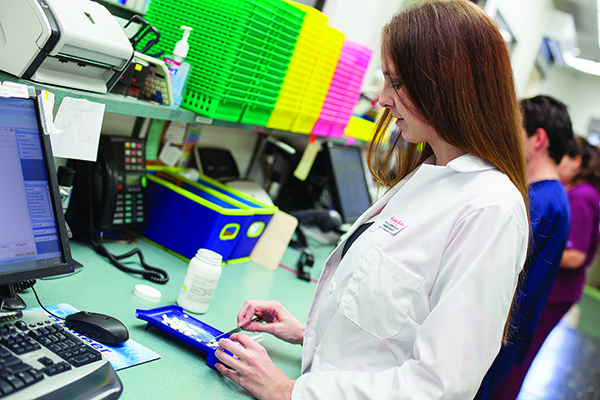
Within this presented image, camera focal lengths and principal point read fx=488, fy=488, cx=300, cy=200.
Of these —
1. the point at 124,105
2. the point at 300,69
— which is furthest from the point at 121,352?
the point at 300,69

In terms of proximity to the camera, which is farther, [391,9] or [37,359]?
[391,9]

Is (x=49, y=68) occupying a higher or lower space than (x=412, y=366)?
higher

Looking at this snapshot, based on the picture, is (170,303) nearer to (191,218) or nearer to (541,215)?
(191,218)

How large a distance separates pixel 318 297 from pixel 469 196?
44cm

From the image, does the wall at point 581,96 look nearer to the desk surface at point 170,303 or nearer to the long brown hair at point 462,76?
the desk surface at point 170,303

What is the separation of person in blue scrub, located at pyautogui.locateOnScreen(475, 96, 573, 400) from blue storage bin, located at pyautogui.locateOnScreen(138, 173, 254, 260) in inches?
43.2

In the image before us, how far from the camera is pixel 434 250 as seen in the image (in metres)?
0.88

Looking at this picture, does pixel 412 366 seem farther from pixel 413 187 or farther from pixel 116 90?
pixel 116 90

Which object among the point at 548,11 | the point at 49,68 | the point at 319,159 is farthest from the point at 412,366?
the point at 548,11

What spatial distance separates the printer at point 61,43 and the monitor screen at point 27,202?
7.5 inches

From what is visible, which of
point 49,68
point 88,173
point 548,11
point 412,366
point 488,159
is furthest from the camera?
point 548,11

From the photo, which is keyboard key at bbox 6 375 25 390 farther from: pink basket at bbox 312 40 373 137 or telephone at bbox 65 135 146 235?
pink basket at bbox 312 40 373 137

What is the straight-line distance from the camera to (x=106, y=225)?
1452mm

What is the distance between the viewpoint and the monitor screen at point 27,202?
31.7 inches
